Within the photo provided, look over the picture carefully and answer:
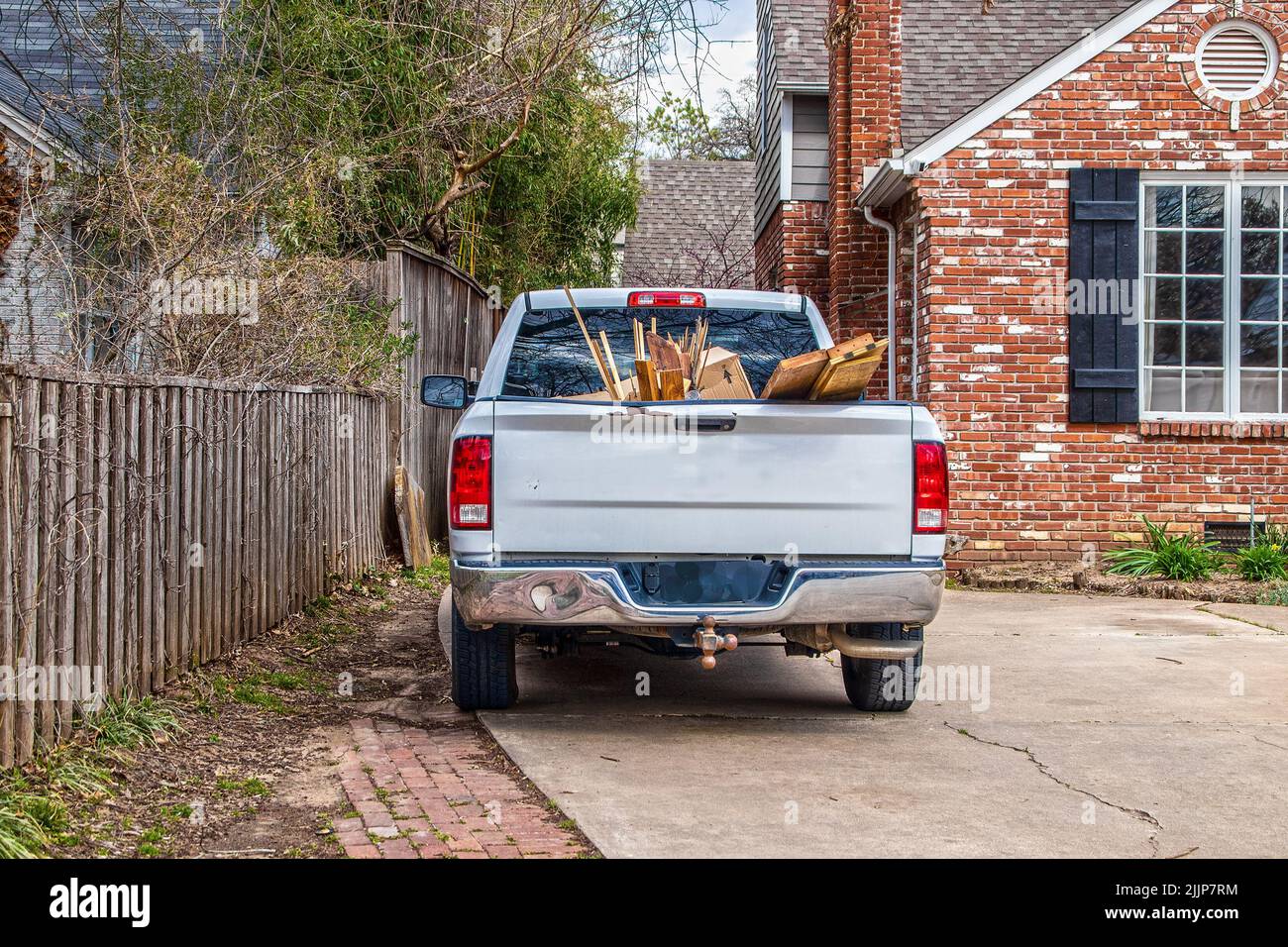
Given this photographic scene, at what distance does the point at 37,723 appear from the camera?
15.3 feet

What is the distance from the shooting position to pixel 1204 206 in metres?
11.3

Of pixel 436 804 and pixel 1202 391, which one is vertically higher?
pixel 1202 391

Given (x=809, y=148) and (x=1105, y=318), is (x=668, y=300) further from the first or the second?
(x=809, y=148)

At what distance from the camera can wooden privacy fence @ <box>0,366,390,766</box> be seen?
179 inches

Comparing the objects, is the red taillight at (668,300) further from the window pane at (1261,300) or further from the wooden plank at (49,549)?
the window pane at (1261,300)

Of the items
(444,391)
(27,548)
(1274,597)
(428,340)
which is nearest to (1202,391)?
(1274,597)

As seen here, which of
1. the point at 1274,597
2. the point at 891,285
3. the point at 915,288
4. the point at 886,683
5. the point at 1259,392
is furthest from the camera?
the point at 891,285

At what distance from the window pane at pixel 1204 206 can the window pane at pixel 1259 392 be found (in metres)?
1.37

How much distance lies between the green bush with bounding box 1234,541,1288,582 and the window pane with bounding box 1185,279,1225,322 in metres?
2.04

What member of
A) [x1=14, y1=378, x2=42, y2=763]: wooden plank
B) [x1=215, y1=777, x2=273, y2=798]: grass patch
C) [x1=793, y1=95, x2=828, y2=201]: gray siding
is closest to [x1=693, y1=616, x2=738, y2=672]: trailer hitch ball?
[x1=215, y1=777, x2=273, y2=798]: grass patch

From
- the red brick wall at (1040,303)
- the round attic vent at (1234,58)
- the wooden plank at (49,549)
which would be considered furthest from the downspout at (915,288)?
the wooden plank at (49,549)

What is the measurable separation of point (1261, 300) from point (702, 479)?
783 centimetres

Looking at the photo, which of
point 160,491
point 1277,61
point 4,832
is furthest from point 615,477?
point 1277,61

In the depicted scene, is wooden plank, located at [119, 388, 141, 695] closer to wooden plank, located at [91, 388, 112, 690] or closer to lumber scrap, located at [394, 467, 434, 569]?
wooden plank, located at [91, 388, 112, 690]
